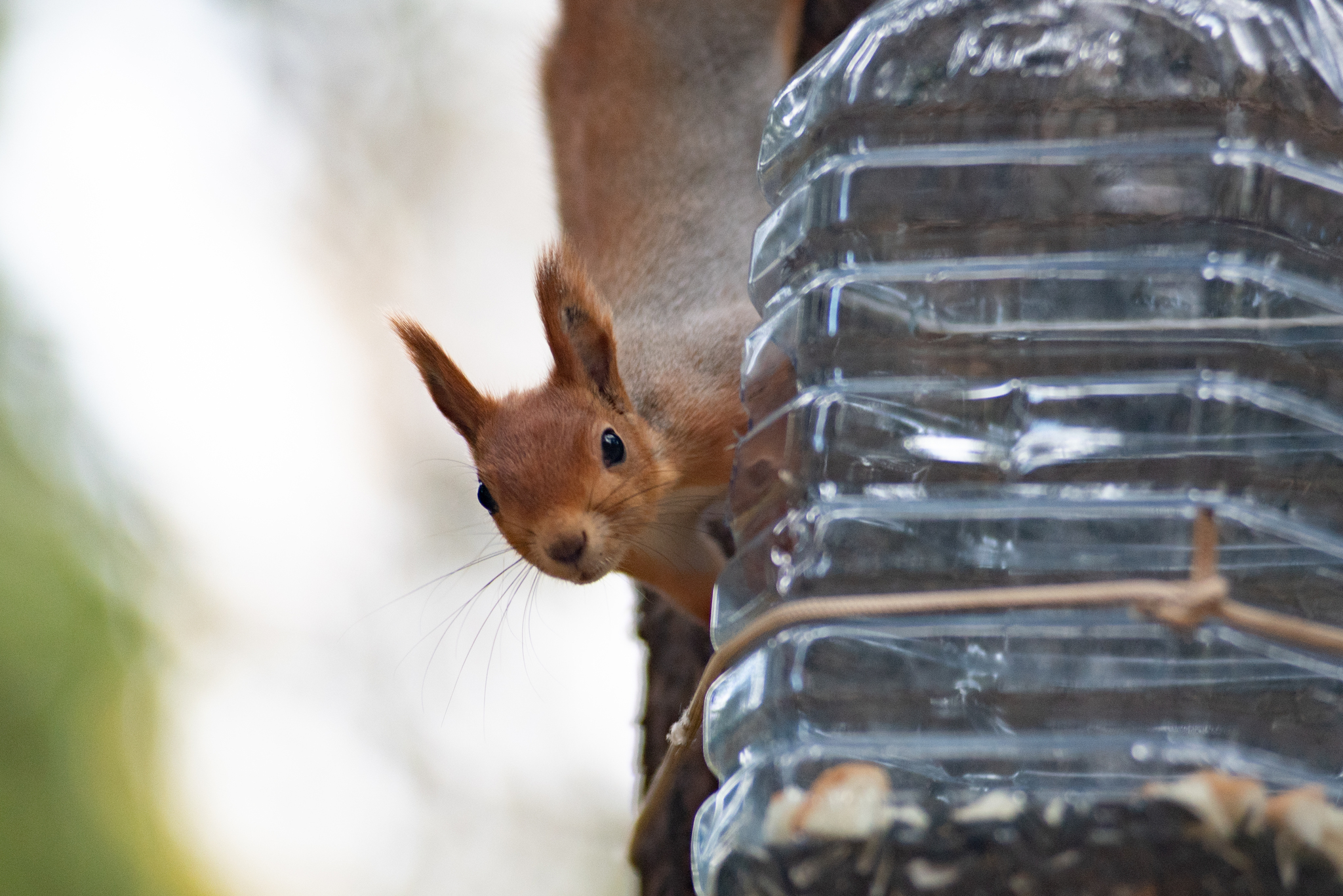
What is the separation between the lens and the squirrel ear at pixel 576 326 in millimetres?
1593

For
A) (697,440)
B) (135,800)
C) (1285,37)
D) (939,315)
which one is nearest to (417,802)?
(135,800)

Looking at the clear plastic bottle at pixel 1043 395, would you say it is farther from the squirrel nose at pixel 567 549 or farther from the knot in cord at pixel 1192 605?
the squirrel nose at pixel 567 549

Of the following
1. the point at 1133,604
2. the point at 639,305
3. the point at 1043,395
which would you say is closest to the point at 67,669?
the point at 639,305

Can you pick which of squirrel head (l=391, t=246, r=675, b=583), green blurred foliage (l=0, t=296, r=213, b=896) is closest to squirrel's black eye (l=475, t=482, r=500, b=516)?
squirrel head (l=391, t=246, r=675, b=583)

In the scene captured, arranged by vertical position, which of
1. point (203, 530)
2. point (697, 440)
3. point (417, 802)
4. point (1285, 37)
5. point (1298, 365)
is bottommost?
point (417, 802)

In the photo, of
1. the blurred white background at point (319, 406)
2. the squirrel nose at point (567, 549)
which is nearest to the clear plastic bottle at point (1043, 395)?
the squirrel nose at point (567, 549)

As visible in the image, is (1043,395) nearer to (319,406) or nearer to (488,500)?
(488,500)

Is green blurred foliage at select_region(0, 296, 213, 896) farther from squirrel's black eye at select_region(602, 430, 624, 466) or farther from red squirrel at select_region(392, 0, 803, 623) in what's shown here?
squirrel's black eye at select_region(602, 430, 624, 466)

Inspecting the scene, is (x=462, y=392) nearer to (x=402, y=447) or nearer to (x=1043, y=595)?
(x=1043, y=595)

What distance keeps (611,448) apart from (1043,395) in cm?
69

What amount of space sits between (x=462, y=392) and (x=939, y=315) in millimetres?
741

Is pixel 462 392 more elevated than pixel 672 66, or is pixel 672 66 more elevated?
pixel 672 66

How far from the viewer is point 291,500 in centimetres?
355

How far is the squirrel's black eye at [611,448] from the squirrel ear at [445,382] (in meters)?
0.16
